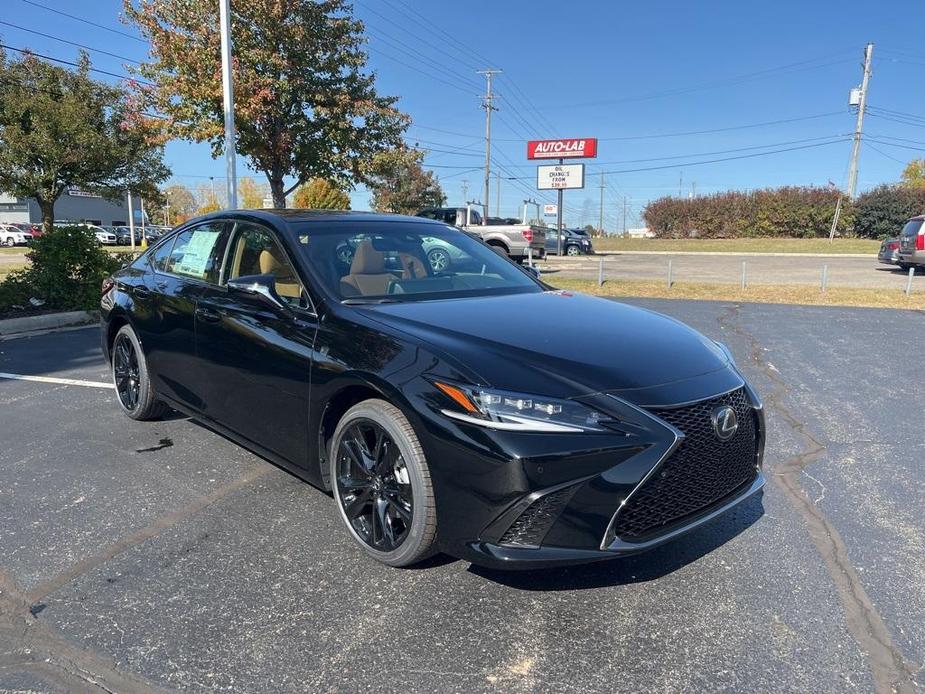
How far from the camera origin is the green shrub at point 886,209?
45.3m

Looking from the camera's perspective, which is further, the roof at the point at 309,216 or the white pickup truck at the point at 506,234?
the white pickup truck at the point at 506,234

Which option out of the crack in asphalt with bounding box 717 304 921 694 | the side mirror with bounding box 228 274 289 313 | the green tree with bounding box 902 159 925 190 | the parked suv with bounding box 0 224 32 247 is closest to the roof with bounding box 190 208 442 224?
the side mirror with bounding box 228 274 289 313

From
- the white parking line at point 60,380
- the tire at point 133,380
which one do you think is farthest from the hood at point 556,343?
the white parking line at point 60,380

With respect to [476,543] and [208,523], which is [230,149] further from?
[476,543]

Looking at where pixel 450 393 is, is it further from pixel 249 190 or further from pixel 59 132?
pixel 249 190

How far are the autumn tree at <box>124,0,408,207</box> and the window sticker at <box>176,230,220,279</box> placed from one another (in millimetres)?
11461

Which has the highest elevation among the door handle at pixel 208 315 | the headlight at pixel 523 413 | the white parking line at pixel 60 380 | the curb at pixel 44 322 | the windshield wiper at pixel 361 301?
the windshield wiper at pixel 361 301

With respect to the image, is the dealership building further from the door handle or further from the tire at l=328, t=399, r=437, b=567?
the tire at l=328, t=399, r=437, b=567

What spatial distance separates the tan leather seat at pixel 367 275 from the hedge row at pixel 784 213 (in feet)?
169

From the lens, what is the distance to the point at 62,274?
984cm

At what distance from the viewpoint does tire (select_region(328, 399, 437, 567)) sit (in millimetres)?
2734

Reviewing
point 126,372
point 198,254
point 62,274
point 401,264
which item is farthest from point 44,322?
point 401,264

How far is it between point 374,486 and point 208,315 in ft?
5.55

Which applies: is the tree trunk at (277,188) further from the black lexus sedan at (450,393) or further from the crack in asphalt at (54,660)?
the crack in asphalt at (54,660)
